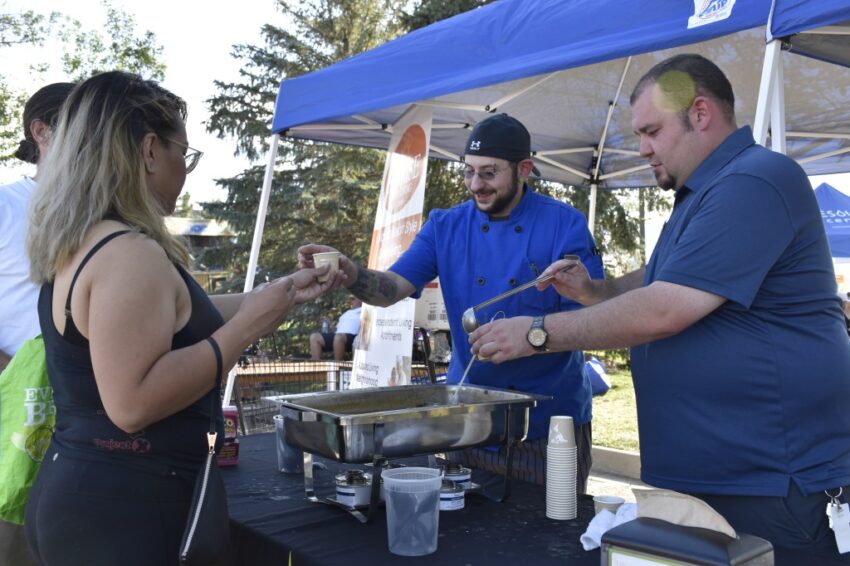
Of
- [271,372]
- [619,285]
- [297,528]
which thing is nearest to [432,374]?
[271,372]

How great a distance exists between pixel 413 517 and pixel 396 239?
3429mm

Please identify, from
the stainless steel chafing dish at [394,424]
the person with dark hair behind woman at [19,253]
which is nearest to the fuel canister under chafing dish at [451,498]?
the stainless steel chafing dish at [394,424]

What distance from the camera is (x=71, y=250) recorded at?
1407mm

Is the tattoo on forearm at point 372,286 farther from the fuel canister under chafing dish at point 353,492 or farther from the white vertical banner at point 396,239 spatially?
the white vertical banner at point 396,239

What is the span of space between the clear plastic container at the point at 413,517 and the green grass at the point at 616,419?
4.50 metres

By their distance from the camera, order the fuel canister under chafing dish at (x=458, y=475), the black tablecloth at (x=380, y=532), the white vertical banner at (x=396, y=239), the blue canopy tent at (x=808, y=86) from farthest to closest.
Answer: the white vertical banner at (x=396, y=239), the blue canopy tent at (x=808, y=86), the fuel canister under chafing dish at (x=458, y=475), the black tablecloth at (x=380, y=532)

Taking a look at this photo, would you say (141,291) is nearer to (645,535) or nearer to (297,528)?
(297,528)

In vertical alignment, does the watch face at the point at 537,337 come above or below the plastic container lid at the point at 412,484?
above

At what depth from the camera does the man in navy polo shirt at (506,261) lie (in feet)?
7.88

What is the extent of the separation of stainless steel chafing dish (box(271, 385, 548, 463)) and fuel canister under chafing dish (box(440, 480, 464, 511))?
0.12 m

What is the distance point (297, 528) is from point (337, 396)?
1.38 ft

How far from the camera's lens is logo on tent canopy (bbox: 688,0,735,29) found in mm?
2670

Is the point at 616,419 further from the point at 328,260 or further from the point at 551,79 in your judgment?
the point at 328,260

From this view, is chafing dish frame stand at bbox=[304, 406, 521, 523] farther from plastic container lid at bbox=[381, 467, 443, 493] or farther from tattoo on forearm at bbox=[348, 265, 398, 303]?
tattoo on forearm at bbox=[348, 265, 398, 303]
